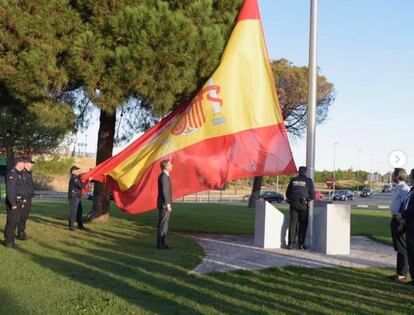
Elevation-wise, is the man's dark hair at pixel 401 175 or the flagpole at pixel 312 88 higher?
the flagpole at pixel 312 88

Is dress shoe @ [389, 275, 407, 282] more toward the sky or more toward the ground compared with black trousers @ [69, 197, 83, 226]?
more toward the ground

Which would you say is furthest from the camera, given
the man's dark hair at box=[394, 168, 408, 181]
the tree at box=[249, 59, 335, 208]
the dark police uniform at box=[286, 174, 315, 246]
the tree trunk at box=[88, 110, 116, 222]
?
the tree at box=[249, 59, 335, 208]

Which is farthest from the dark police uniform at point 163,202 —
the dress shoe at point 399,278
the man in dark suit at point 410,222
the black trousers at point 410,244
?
the black trousers at point 410,244

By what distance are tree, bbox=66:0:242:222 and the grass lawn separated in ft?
12.3

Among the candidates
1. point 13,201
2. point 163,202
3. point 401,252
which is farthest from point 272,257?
point 13,201

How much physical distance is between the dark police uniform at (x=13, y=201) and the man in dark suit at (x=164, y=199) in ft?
9.26

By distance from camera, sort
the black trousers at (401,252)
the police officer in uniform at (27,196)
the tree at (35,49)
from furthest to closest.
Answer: the tree at (35,49)
the police officer in uniform at (27,196)
the black trousers at (401,252)

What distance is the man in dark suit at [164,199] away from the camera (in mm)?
11445

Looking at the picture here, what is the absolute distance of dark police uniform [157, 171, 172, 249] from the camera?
37.5 feet

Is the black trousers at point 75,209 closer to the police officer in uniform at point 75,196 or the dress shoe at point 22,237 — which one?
the police officer in uniform at point 75,196

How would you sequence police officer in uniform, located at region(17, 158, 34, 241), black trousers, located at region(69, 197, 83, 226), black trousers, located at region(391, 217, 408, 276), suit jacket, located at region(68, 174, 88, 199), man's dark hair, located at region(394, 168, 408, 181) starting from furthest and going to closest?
suit jacket, located at region(68, 174, 88, 199) < black trousers, located at region(69, 197, 83, 226) < police officer in uniform, located at region(17, 158, 34, 241) < man's dark hair, located at region(394, 168, 408, 181) < black trousers, located at region(391, 217, 408, 276)

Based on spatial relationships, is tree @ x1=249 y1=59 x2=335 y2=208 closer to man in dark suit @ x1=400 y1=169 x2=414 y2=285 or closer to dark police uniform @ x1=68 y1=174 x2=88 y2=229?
dark police uniform @ x1=68 y1=174 x2=88 y2=229

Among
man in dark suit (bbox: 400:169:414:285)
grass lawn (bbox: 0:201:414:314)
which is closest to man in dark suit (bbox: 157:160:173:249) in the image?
grass lawn (bbox: 0:201:414:314)

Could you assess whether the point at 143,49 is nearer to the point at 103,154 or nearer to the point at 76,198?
the point at 76,198
